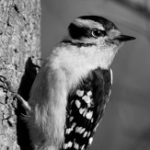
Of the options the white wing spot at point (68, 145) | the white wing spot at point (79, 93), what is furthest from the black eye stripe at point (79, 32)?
the white wing spot at point (68, 145)

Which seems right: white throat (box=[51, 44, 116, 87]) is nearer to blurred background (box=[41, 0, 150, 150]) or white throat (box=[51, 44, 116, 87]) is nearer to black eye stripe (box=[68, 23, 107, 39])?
black eye stripe (box=[68, 23, 107, 39])

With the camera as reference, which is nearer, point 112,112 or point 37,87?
point 37,87

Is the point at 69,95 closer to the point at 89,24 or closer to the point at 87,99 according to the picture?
the point at 87,99

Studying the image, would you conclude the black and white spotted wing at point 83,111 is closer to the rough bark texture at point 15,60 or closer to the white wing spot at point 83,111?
the white wing spot at point 83,111

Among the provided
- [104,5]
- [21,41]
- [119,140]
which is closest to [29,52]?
[21,41]

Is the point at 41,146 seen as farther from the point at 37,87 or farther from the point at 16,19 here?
the point at 16,19

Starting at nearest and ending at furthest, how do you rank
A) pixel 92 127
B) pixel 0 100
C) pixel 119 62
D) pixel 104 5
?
pixel 0 100, pixel 92 127, pixel 104 5, pixel 119 62

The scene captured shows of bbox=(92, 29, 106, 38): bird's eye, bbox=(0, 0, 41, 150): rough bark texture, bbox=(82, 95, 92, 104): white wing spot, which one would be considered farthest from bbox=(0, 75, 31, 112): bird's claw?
bbox=(92, 29, 106, 38): bird's eye

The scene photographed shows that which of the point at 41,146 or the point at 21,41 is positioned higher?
the point at 21,41
